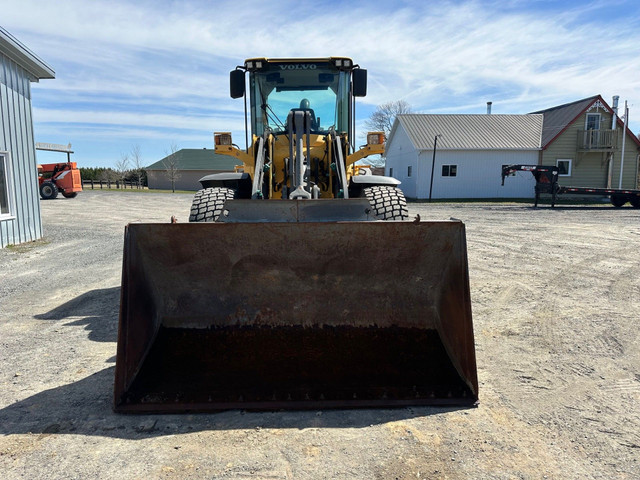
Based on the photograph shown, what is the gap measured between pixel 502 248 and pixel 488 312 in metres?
4.60

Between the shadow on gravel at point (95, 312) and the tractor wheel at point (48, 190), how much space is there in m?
23.7

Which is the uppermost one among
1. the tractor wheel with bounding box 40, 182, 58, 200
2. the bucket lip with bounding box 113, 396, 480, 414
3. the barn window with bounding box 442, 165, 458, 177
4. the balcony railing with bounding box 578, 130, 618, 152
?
the balcony railing with bounding box 578, 130, 618, 152

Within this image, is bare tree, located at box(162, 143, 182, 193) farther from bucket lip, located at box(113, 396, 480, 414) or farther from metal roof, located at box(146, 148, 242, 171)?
bucket lip, located at box(113, 396, 480, 414)

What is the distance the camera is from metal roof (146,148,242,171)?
158 ft

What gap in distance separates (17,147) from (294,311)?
9.18 metres

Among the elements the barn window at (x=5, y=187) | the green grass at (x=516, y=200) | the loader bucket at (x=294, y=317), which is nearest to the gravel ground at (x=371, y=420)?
the loader bucket at (x=294, y=317)

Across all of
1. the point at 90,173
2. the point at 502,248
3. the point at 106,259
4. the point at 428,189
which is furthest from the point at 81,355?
the point at 90,173

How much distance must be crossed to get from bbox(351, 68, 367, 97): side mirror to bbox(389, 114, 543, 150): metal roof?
2168 centimetres

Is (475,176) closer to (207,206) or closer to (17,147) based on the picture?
(17,147)

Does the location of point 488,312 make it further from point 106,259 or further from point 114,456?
point 106,259

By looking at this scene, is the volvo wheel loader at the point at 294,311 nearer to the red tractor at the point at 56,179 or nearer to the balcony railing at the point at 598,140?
the red tractor at the point at 56,179

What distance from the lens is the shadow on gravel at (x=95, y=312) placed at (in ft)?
14.3

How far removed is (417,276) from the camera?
11.2 ft

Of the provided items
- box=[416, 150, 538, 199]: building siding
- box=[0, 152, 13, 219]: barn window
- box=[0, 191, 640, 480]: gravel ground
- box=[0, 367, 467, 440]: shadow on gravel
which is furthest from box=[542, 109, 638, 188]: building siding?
box=[0, 367, 467, 440]: shadow on gravel
